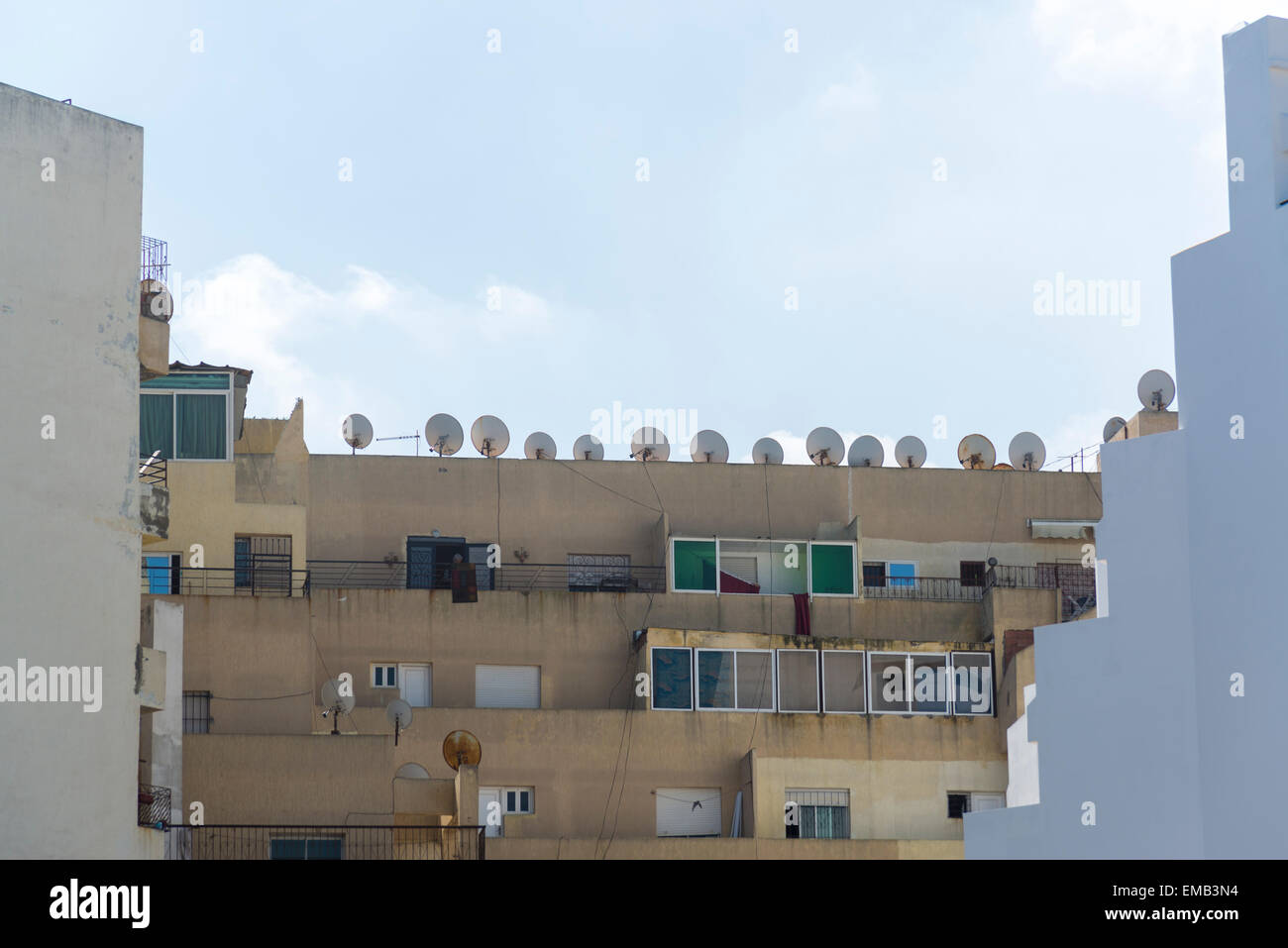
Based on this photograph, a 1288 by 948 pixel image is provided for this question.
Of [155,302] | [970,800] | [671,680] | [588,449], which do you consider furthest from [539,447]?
[155,302]

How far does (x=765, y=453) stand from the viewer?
54.1 m

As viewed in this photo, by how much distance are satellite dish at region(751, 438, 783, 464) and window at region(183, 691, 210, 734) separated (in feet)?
56.9

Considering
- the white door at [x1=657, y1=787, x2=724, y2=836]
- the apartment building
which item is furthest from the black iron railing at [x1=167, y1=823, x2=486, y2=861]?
the white door at [x1=657, y1=787, x2=724, y2=836]

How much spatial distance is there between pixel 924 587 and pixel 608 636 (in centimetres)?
859

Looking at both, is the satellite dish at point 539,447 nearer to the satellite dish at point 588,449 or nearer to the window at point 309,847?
the satellite dish at point 588,449

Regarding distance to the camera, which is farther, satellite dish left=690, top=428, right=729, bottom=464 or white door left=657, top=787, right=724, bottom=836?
satellite dish left=690, top=428, right=729, bottom=464

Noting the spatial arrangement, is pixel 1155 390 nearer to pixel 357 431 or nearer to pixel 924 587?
pixel 924 587

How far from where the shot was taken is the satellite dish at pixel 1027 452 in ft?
179

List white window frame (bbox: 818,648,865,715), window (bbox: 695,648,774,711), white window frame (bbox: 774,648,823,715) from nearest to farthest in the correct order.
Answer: window (bbox: 695,648,774,711) → white window frame (bbox: 774,648,823,715) → white window frame (bbox: 818,648,865,715)

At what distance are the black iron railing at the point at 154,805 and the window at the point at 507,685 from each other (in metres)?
12.5

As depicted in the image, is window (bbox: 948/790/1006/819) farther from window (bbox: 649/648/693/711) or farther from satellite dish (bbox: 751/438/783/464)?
satellite dish (bbox: 751/438/783/464)

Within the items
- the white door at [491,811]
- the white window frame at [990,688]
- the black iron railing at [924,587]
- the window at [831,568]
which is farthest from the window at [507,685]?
the white window frame at [990,688]

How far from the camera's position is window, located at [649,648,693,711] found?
4612 centimetres
